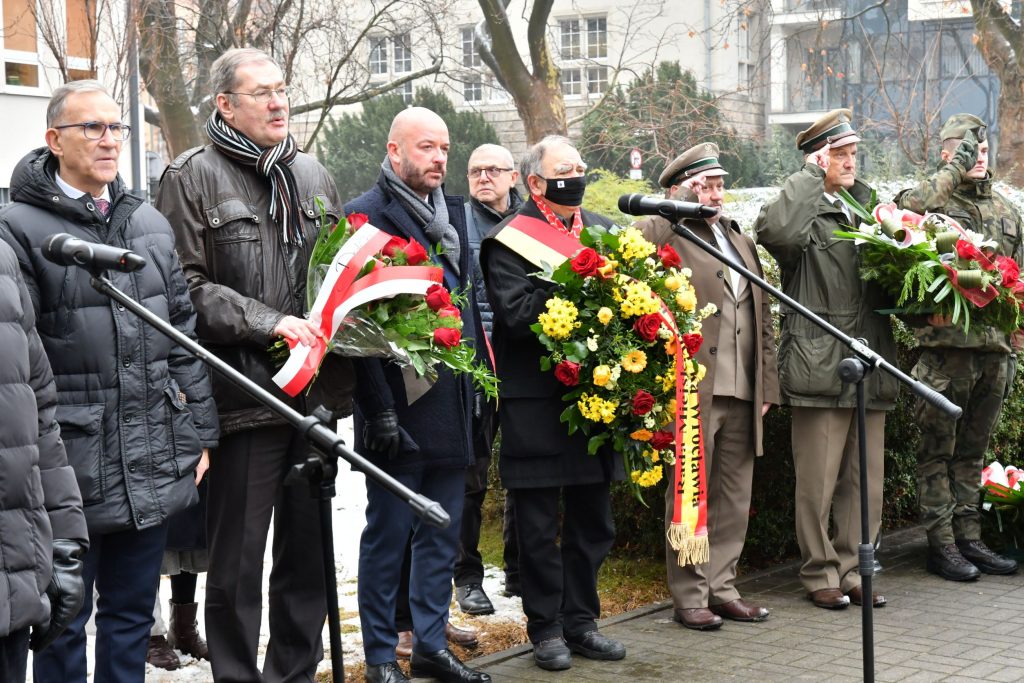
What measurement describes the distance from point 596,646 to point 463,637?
0.67 metres

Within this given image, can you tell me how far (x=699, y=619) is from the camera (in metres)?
6.59

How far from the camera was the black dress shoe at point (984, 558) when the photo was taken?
25.3 feet

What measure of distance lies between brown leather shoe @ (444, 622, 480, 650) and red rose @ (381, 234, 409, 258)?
215 centimetres

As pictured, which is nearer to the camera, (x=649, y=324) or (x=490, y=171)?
(x=649, y=324)

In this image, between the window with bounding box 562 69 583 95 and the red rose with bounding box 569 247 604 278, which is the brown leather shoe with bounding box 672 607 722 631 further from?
the window with bounding box 562 69 583 95

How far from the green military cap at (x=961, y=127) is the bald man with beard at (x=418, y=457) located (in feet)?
11.5

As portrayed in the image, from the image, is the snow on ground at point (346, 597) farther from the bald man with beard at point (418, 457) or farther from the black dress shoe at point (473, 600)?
the bald man with beard at point (418, 457)

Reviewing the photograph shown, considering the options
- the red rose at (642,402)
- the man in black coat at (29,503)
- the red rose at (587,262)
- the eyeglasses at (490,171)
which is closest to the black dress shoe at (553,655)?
the red rose at (642,402)

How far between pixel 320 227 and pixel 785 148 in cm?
2739

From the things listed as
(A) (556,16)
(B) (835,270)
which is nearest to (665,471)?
(B) (835,270)

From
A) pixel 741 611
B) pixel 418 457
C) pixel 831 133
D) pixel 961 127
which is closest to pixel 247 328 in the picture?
pixel 418 457

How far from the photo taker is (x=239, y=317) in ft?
15.6

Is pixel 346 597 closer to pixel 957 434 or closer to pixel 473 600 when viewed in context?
pixel 473 600

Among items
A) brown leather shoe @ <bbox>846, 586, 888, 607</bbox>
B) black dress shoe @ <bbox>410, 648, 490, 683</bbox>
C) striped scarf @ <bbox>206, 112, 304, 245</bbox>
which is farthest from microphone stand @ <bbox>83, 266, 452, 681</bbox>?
brown leather shoe @ <bbox>846, 586, 888, 607</bbox>
